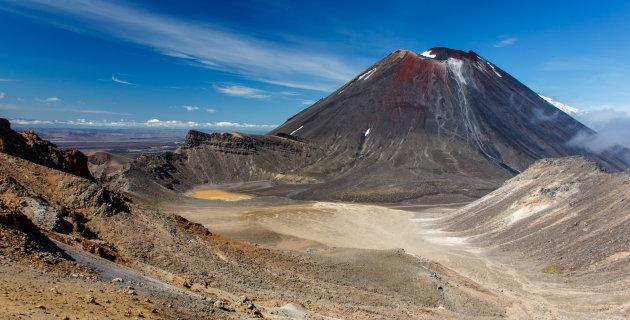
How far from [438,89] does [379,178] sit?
157 feet

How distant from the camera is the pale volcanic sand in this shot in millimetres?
16648

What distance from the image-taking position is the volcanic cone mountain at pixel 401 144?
203ft

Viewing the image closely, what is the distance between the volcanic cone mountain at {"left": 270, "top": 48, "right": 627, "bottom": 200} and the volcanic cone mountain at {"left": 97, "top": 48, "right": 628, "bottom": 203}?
11.1 inches

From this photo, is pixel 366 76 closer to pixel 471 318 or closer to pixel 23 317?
pixel 471 318

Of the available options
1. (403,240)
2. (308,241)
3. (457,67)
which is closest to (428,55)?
(457,67)

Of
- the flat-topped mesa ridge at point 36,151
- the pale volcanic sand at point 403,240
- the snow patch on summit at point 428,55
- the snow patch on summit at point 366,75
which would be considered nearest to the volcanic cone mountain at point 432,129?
the snow patch on summit at point 428,55

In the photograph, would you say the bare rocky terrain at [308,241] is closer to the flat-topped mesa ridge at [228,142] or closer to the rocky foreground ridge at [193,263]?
the rocky foreground ridge at [193,263]

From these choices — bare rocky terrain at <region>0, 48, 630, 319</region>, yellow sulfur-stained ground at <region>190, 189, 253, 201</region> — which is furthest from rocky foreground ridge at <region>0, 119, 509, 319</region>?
yellow sulfur-stained ground at <region>190, 189, 253, 201</region>

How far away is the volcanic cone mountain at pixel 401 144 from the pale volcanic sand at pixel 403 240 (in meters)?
10.1

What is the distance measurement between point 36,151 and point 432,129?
7977cm

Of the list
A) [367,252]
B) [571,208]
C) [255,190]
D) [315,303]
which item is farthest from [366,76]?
[315,303]

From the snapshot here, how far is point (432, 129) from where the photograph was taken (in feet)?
287

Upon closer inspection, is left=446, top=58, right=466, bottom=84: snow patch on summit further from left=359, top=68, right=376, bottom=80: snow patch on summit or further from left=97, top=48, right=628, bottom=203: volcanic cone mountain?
left=359, top=68, right=376, bottom=80: snow patch on summit

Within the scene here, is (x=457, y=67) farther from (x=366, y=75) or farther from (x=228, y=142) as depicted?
(x=228, y=142)
